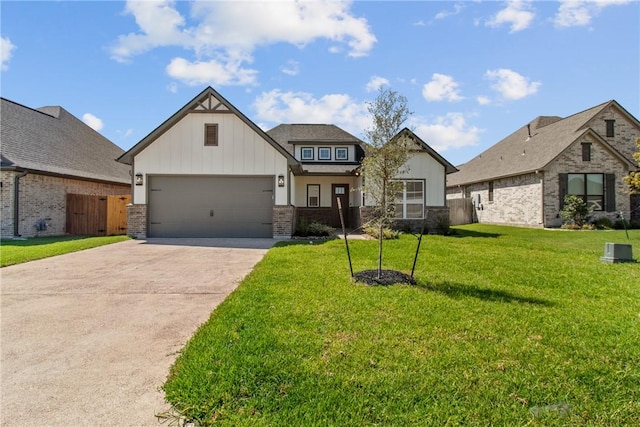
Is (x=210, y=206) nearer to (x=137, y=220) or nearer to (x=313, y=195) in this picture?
(x=137, y=220)

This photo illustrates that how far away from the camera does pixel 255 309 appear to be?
4.52 metres

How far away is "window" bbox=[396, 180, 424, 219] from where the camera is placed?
1642cm

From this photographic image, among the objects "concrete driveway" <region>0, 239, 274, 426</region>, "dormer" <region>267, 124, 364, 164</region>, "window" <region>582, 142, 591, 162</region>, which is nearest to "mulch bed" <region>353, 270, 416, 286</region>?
"concrete driveway" <region>0, 239, 274, 426</region>

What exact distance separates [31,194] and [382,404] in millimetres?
17300

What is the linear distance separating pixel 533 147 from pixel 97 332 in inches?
1005

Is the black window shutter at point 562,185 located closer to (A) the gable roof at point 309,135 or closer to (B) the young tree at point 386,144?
(A) the gable roof at point 309,135

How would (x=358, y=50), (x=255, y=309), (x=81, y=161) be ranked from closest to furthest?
(x=255, y=309)
(x=358, y=50)
(x=81, y=161)

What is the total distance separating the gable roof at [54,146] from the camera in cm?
1489

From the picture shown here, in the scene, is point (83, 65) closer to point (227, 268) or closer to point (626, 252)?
point (227, 268)

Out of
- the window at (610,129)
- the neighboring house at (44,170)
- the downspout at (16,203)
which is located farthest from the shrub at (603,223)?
the downspout at (16,203)

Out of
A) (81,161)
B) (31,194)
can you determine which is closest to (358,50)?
(31,194)

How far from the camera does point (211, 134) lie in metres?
14.1

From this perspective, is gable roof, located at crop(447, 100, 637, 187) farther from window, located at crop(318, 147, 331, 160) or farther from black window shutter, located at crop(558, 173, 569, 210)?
window, located at crop(318, 147, 331, 160)

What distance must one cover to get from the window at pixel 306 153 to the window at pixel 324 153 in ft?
1.69
